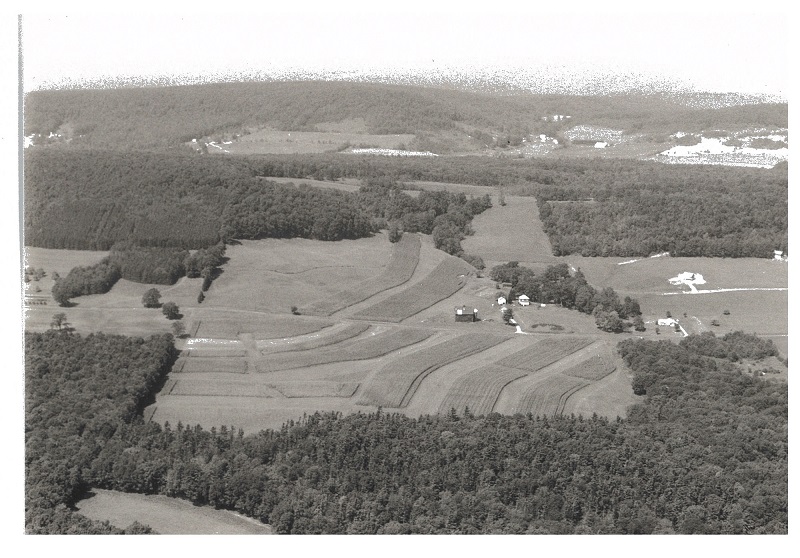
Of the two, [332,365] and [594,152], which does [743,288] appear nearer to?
[332,365]

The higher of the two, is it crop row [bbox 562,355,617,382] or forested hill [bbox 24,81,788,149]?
forested hill [bbox 24,81,788,149]

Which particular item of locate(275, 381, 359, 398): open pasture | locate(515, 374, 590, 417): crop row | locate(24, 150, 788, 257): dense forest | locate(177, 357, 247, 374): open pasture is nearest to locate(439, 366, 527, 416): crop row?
locate(515, 374, 590, 417): crop row

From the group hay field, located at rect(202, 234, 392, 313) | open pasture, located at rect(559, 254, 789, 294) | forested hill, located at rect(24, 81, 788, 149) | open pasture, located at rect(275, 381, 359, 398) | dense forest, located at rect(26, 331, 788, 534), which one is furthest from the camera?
forested hill, located at rect(24, 81, 788, 149)

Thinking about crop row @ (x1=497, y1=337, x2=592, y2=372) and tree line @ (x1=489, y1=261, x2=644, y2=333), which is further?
tree line @ (x1=489, y1=261, x2=644, y2=333)

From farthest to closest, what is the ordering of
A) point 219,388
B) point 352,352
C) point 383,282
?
point 383,282, point 352,352, point 219,388

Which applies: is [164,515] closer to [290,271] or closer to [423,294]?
[290,271]

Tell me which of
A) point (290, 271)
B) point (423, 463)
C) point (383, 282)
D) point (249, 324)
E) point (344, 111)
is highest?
point (344, 111)

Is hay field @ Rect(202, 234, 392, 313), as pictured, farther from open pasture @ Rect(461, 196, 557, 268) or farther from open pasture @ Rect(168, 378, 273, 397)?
open pasture @ Rect(168, 378, 273, 397)

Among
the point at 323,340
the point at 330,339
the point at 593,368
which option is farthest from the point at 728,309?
the point at 323,340
